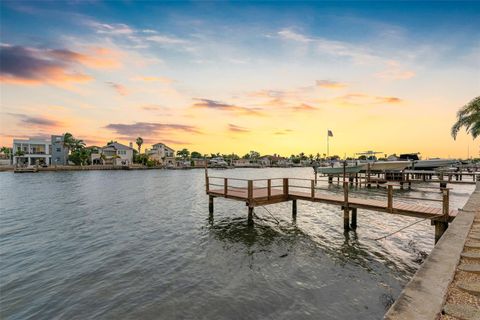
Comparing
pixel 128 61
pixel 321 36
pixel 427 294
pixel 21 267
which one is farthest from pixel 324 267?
pixel 128 61

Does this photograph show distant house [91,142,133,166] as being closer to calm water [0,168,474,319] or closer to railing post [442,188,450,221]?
calm water [0,168,474,319]

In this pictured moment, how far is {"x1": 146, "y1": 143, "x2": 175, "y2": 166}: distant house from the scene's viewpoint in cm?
13894

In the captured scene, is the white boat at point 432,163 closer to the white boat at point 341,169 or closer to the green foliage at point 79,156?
the white boat at point 341,169

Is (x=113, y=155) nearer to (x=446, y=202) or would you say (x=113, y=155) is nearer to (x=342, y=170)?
(x=342, y=170)

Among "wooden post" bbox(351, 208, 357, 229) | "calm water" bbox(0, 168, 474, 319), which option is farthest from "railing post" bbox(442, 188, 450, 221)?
"wooden post" bbox(351, 208, 357, 229)

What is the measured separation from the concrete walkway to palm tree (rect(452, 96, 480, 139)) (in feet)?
80.9

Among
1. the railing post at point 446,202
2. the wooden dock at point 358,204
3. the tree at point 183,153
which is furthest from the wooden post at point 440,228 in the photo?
the tree at point 183,153

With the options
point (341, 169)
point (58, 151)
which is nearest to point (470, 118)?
point (341, 169)

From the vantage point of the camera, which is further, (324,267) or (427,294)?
(324,267)

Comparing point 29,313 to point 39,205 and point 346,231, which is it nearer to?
point 346,231

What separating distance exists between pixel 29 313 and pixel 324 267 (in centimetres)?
1061

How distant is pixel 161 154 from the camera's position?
14700 cm

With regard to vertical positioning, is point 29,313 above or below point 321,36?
below

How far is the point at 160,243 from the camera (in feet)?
46.2
